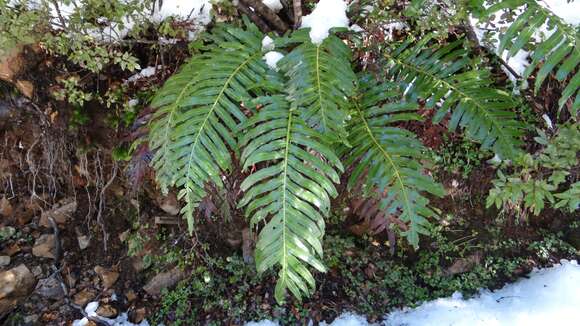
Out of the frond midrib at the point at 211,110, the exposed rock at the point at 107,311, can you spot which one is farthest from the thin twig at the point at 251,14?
the exposed rock at the point at 107,311

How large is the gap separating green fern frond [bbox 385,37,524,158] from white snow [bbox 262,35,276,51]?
0.51m

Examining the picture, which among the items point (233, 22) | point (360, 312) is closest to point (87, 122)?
point (233, 22)

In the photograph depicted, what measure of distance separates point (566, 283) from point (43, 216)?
121 inches

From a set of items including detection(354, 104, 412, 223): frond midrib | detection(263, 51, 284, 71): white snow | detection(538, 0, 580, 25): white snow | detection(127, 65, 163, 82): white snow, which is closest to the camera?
detection(354, 104, 412, 223): frond midrib

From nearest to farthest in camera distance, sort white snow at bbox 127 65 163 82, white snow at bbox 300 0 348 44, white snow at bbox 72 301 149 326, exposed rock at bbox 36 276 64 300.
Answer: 1. white snow at bbox 300 0 348 44
2. white snow at bbox 127 65 163 82
3. white snow at bbox 72 301 149 326
4. exposed rock at bbox 36 276 64 300

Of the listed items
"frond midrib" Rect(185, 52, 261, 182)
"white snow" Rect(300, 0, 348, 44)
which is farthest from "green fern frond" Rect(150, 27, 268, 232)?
"white snow" Rect(300, 0, 348, 44)

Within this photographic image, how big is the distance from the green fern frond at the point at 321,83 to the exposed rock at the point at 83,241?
186 cm

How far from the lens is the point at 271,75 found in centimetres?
167

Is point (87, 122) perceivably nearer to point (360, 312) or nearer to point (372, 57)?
point (372, 57)

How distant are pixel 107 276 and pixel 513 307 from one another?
2.31 metres

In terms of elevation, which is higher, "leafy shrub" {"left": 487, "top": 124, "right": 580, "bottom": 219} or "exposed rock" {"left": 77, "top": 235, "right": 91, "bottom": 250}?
"leafy shrub" {"left": 487, "top": 124, "right": 580, "bottom": 219}

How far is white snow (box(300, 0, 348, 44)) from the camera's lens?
74.4 inches

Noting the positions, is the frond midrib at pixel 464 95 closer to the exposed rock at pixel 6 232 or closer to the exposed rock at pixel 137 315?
the exposed rock at pixel 137 315

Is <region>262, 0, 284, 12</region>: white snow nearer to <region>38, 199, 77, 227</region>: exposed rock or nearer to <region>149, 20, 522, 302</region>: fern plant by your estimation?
<region>149, 20, 522, 302</region>: fern plant
